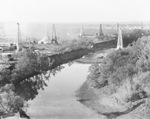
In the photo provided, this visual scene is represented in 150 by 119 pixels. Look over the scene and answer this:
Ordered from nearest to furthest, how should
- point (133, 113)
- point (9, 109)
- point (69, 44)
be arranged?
point (9, 109) → point (133, 113) → point (69, 44)

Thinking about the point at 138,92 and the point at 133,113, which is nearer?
the point at 133,113

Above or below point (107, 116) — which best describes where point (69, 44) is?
above

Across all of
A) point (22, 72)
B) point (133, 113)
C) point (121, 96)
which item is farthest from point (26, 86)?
point (133, 113)

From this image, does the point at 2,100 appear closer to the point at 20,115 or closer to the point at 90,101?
the point at 20,115

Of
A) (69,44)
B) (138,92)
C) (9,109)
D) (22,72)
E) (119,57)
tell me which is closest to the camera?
(9,109)

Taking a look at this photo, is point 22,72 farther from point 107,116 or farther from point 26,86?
point 107,116

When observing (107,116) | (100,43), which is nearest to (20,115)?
(107,116)

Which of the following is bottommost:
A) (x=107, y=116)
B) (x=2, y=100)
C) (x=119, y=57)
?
(x=107, y=116)
